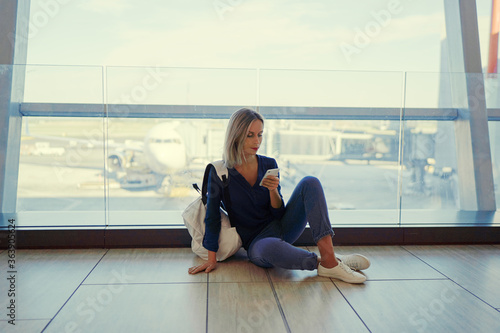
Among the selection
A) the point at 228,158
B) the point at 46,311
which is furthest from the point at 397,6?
the point at 46,311

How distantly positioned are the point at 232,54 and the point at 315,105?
102 inches

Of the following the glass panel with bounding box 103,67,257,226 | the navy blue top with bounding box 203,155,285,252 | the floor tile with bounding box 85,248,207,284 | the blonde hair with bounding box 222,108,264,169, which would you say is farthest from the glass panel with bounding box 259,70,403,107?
the floor tile with bounding box 85,248,207,284

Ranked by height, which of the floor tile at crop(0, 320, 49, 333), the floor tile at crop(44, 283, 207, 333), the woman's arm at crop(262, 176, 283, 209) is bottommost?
the floor tile at crop(0, 320, 49, 333)

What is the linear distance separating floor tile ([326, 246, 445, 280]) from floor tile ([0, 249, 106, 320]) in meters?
1.56

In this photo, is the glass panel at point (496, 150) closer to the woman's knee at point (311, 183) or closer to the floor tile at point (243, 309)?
the woman's knee at point (311, 183)

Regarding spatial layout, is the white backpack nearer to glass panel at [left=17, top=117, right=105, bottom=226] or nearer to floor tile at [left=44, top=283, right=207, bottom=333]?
floor tile at [left=44, top=283, right=207, bottom=333]

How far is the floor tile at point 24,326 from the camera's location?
160 cm

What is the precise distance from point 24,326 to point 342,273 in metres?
1.49

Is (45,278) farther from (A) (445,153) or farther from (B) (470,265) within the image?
(A) (445,153)

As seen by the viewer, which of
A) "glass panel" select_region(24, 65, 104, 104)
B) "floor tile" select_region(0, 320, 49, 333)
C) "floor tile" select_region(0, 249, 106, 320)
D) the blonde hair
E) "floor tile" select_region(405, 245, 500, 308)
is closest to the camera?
"floor tile" select_region(0, 320, 49, 333)

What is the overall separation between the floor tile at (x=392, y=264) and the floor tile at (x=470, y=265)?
0.25ft

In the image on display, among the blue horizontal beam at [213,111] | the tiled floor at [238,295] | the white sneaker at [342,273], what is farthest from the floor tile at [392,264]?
the blue horizontal beam at [213,111]

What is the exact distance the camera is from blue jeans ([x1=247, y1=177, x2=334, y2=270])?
2.18m

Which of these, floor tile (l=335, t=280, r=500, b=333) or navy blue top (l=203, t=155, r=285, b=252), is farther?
navy blue top (l=203, t=155, r=285, b=252)
